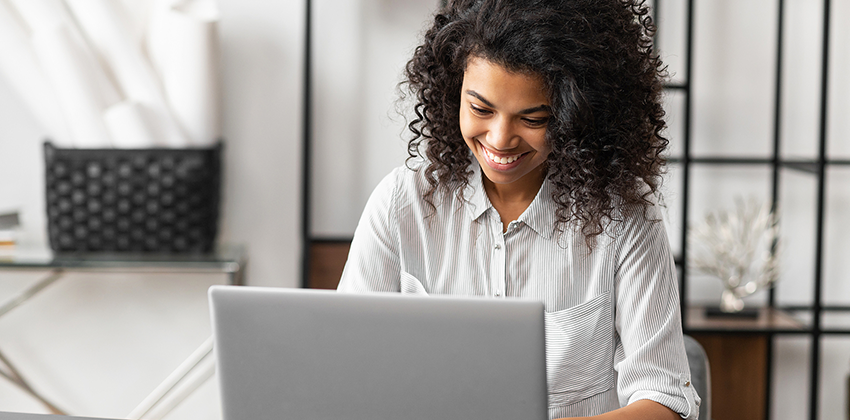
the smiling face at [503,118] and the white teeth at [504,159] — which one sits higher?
the smiling face at [503,118]

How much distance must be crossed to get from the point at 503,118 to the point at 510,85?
0.05 metres

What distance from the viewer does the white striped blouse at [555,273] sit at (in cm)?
112

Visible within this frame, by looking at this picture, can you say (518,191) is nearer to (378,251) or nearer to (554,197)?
(554,197)

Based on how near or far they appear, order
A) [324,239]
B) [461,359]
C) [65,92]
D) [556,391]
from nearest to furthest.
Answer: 1. [461,359]
2. [556,391]
3. [65,92]
4. [324,239]

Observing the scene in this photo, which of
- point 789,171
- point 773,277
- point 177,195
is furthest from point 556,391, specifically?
point 789,171

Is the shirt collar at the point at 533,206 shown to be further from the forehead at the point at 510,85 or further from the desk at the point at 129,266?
the desk at the point at 129,266

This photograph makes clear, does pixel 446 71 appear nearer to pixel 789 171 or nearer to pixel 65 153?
pixel 65 153

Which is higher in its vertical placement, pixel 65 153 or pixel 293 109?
pixel 293 109

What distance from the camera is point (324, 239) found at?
90.0 inches

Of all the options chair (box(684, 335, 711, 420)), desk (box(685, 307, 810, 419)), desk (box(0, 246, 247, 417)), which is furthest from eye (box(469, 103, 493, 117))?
desk (box(685, 307, 810, 419))

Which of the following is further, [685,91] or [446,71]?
[685,91]

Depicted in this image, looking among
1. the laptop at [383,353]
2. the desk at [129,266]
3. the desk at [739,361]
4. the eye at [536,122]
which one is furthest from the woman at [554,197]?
the desk at [739,361]

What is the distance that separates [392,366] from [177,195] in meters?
1.44

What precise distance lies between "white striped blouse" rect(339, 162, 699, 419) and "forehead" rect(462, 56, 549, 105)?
221 mm
